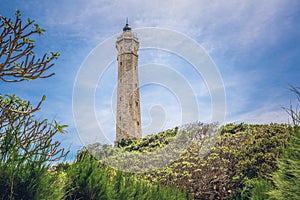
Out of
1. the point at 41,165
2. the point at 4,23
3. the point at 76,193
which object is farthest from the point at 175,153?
the point at 4,23

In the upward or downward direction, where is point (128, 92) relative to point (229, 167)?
upward

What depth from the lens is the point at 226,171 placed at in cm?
1017

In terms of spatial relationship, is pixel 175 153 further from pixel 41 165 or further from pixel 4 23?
pixel 4 23

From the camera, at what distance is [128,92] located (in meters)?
31.0

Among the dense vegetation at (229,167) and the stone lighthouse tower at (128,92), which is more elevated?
the stone lighthouse tower at (128,92)

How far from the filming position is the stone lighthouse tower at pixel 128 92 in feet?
99.6

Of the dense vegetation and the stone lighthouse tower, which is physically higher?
the stone lighthouse tower

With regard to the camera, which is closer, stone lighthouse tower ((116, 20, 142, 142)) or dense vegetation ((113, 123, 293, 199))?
dense vegetation ((113, 123, 293, 199))

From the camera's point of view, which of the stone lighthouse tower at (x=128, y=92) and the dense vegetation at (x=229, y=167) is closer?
the dense vegetation at (x=229, y=167)

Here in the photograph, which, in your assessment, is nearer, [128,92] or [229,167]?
[229,167]

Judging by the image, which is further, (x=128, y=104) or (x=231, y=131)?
(x=128, y=104)

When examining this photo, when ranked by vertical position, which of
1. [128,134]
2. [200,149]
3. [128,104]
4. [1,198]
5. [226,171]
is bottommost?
[1,198]

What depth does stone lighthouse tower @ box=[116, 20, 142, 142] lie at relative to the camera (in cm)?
3034

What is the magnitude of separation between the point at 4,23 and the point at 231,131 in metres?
13.9
